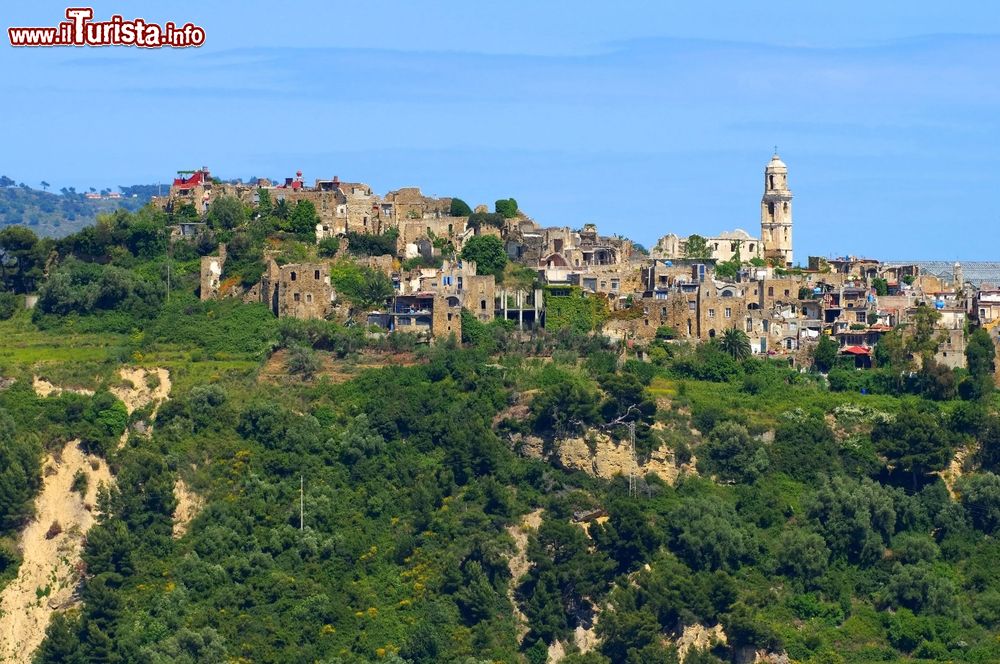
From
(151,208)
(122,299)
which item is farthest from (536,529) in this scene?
(151,208)

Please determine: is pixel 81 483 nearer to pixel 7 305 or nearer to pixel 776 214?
pixel 7 305

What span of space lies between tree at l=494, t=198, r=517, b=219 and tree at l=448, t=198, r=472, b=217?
1.22 meters

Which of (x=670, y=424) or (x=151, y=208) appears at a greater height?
(x=151, y=208)

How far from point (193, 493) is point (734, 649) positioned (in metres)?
13.0

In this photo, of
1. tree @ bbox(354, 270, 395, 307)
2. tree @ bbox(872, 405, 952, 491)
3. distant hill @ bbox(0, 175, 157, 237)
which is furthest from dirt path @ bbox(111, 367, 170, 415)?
distant hill @ bbox(0, 175, 157, 237)

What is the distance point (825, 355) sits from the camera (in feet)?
221

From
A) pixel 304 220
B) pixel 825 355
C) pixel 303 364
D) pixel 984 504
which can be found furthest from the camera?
pixel 304 220

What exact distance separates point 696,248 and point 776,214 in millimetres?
4086

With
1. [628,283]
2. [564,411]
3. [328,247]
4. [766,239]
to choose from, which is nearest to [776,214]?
[766,239]

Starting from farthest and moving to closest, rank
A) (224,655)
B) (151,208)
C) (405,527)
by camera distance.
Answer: (151,208) → (405,527) → (224,655)

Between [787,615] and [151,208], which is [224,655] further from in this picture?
[151,208]

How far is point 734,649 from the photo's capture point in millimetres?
56969

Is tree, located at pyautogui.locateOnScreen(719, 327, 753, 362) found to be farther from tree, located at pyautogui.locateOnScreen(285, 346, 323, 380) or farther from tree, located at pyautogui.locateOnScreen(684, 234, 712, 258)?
tree, located at pyautogui.locateOnScreen(285, 346, 323, 380)

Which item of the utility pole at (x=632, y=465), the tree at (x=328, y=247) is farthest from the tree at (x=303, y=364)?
the utility pole at (x=632, y=465)
